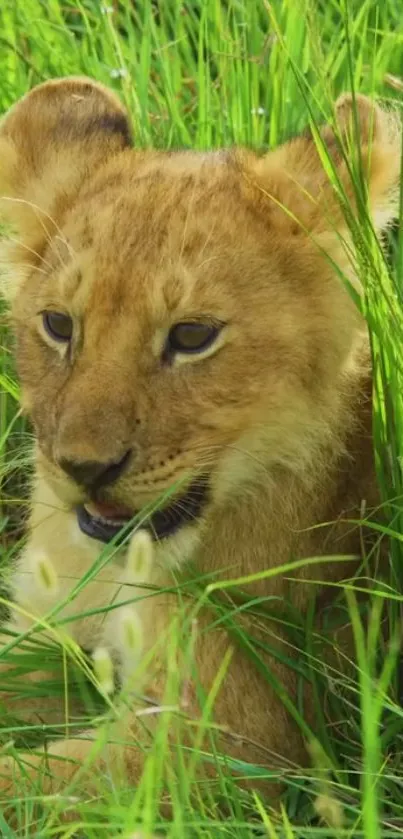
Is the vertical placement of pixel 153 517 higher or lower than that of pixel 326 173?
lower

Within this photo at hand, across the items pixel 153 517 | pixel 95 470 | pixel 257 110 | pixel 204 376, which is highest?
pixel 257 110

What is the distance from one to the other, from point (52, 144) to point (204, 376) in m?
0.69

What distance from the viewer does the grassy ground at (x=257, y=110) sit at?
2.13 m

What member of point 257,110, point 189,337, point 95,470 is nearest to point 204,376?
point 189,337

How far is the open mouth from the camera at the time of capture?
2.24 metres

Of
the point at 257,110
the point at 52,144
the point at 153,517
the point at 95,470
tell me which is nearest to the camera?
the point at 95,470

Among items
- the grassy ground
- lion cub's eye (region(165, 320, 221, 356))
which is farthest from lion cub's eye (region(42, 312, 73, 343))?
the grassy ground

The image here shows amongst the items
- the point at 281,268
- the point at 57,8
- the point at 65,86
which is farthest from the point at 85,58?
the point at 281,268

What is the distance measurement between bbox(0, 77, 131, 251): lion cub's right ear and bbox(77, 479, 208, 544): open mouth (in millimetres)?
560

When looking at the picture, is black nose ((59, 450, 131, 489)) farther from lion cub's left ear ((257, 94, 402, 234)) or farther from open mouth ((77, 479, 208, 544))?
lion cub's left ear ((257, 94, 402, 234))

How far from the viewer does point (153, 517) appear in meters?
2.29

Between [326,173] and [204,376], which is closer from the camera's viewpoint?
[204,376]

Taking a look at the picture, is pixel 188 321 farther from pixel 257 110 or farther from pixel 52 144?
pixel 257 110

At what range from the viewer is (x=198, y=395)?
7.17 feet
